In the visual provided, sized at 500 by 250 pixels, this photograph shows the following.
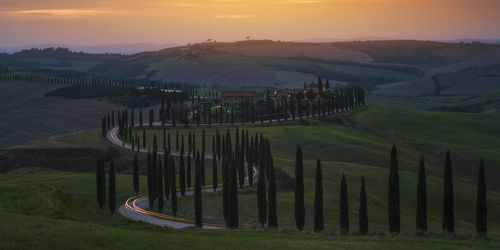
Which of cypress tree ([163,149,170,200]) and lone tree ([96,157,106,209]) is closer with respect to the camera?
lone tree ([96,157,106,209])

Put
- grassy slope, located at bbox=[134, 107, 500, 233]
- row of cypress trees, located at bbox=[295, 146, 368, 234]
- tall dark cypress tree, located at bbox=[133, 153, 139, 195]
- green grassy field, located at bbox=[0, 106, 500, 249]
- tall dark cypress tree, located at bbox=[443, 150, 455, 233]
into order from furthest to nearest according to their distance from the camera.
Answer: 1. tall dark cypress tree, located at bbox=[133, 153, 139, 195]
2. grassy slope, located at bbox=[134, 107, 500, 233]
3. row of cypress trees, located at bbox=[295, 146, 368, 234]
4. tall dark cypress tree, located at bbox=[443, 150, 455, 233]
5. green grassy field, located at bbox=[0, 106, 500, 249]

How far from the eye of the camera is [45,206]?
57.1 meters

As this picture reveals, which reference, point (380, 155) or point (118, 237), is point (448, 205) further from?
point (380, 155)

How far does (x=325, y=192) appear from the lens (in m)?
92.5

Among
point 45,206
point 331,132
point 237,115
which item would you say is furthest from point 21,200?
point 237,115

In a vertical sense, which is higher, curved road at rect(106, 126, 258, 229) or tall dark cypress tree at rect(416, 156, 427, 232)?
tall dark cypress tree at rect(416, 156, 427, 232)

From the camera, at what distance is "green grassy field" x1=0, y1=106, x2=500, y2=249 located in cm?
4469

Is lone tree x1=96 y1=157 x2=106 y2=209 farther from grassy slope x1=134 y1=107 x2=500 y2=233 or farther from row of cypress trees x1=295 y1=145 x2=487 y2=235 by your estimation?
row of cypress trees x1=295 y1=145 x2=487 y2=235

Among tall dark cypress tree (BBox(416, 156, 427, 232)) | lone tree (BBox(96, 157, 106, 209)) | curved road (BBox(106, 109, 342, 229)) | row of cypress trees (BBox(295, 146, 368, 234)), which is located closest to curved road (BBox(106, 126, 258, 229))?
curved road (BBox(106, 109, 342, 229))

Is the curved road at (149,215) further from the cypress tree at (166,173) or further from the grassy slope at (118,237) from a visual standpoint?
the grassy slope at (118,237)

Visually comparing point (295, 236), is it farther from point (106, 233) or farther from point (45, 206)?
point (45, 206)

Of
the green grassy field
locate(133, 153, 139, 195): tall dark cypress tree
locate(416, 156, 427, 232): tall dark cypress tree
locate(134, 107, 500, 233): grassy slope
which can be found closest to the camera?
the green grassy field

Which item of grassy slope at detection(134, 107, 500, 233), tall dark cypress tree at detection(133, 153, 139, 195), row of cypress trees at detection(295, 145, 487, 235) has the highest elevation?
row of cypress trees at detection(295, 145, 487, 235)

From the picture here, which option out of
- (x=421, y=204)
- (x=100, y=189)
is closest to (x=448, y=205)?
(x=421, y=204)
